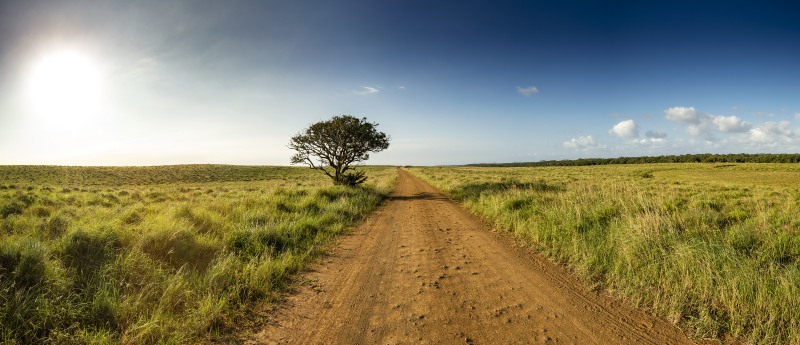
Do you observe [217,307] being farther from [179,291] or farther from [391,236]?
[391,236]

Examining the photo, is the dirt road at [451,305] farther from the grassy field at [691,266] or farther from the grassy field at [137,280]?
the grassy field at [137,280]

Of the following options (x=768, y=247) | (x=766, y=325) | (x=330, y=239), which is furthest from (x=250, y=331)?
(x=768, y=247)

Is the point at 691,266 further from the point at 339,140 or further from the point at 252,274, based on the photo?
the point at 339,140

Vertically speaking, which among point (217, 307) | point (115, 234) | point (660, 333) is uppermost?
point (115, 234)

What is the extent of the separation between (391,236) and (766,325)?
271 inches

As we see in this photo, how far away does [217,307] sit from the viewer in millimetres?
4066

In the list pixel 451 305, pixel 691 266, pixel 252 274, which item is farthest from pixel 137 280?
pixel 691 266

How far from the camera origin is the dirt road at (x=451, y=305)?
146 inches

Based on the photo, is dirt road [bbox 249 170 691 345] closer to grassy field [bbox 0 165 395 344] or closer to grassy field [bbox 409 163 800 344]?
grassy field [bbox 409 163 800 344]

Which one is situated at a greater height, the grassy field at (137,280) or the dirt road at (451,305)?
the grassy field at (137,280)

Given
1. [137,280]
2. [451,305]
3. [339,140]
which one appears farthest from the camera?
[339,140]

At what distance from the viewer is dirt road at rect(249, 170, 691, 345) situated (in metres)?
3.71

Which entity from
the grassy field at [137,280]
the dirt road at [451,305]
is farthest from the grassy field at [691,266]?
the grassy field at [137,280]

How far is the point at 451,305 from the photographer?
4.47 metres
